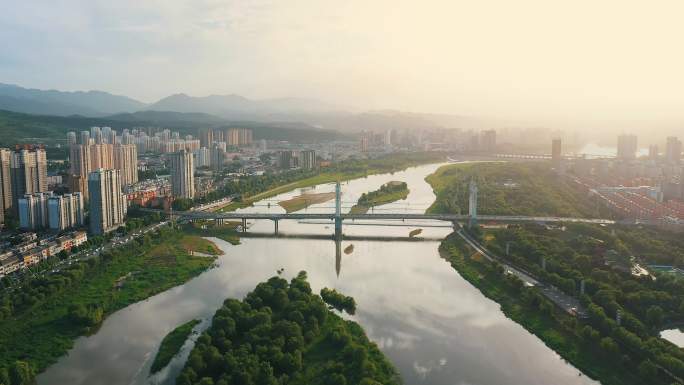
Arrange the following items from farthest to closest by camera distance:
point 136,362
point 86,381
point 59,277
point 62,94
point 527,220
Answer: point 62,94 → point 527,220 → point 59,277 → point 136,362 → point 86,381

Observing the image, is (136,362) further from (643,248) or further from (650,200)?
(650,200)

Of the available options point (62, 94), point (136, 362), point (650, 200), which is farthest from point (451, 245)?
point (62, 94)

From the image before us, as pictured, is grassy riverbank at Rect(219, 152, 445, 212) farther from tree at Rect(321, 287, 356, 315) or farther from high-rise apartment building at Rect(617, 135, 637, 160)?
high-rise apartment building at Rect(617, 135, 637, 160)

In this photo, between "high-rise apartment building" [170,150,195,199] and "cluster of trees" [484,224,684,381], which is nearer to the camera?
"cluster of trees" [484,224,684,381]

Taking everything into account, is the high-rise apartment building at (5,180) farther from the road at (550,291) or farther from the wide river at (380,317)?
the road at (550,291)

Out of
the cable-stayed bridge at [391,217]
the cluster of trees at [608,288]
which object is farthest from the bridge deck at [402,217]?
the cluster of trees at [608,288]

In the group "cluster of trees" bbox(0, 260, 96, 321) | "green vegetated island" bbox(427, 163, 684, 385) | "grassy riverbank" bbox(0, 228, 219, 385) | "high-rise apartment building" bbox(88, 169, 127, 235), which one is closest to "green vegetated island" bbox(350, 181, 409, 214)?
"green vegetated island" bbox(427, 163, 684, 385)
